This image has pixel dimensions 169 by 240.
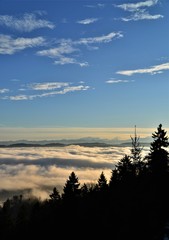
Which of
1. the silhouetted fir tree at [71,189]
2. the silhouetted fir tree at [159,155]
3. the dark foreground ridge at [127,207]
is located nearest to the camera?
the dark foreground ridge at [127,207]

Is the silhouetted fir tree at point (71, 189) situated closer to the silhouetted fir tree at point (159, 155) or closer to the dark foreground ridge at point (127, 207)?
the dark foreground ridge at point (127, 207)

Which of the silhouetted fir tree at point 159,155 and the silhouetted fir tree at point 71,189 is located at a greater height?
the silhouetted fir tree at point 159,155

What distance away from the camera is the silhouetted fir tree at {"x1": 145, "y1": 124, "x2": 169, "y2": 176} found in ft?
140

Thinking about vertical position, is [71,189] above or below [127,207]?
above

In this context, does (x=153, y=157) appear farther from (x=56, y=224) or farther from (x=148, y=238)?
(x=56, y=224)

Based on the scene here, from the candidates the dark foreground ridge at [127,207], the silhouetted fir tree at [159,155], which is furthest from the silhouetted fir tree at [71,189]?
the silhouetted fir tree at [159,155]

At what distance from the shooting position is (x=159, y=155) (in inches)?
1705

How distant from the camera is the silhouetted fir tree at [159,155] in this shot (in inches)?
1684

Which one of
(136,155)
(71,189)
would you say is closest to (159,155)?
(136,155)

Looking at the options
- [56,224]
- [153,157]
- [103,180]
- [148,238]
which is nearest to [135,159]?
[153,157]

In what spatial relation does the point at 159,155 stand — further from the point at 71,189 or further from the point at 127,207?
the point at 71,189

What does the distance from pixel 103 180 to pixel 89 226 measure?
803 inches

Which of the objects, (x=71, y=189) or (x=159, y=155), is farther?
(x=71, y=189)

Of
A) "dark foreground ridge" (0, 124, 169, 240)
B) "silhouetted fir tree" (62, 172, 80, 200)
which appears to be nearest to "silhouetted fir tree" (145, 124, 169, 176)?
"dark foreground ridge" (0, 124, 169, 240)
